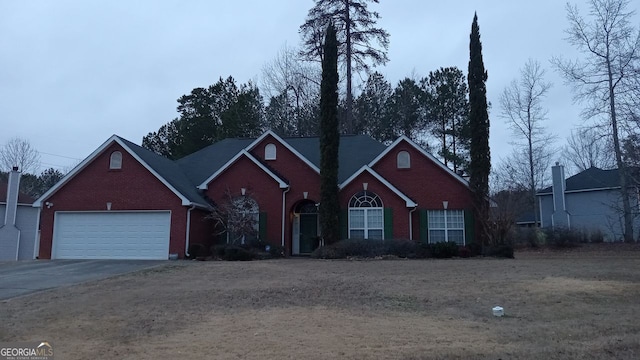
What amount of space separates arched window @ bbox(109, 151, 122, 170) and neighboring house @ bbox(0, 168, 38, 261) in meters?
8.88

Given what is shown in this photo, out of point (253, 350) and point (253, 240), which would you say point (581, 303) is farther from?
point (253, 240)

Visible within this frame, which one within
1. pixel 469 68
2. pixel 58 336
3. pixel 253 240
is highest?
pixel 469 68

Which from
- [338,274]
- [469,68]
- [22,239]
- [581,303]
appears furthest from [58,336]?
[22,239]

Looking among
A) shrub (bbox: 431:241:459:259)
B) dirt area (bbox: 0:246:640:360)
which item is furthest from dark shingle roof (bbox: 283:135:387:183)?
dirt area (bbox: 0:246:640:360)

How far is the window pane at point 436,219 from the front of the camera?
2448 centimetres

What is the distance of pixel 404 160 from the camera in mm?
25344

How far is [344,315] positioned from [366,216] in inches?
584

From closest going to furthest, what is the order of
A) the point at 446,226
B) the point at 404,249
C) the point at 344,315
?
1. the point at 344,315
2. the point at 404,249
3. the point at 446,226

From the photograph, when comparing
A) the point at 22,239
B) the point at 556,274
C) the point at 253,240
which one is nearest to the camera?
the point at 556,274

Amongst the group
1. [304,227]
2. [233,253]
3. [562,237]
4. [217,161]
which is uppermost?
[217,161]

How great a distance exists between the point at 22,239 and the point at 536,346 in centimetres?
3285

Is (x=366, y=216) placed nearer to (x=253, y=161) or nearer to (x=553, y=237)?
(x=253, y=161)

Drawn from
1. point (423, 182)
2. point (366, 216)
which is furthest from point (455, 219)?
point (366, 216)

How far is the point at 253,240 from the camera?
2320 cm
